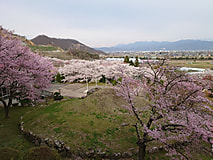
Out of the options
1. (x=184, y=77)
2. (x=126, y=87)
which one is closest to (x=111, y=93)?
(x=126, y=87)

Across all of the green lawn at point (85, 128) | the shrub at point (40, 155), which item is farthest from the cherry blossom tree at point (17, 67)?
the shrub at point (40, 155)

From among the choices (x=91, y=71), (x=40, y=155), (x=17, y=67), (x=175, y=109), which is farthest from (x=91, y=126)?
(x=91, y=71)

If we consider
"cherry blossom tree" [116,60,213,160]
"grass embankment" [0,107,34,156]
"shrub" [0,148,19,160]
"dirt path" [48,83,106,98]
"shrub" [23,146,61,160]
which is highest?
"cherry blossom tree" [116,60,213,160]

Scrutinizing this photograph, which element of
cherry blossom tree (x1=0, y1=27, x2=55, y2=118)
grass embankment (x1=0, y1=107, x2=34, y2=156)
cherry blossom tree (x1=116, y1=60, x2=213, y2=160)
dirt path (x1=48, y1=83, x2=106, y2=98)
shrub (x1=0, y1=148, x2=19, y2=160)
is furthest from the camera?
dirt path (x1=48, y1=83, x2=106, y2=98)

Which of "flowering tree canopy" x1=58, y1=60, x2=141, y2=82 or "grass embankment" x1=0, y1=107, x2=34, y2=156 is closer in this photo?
"grass embankment" x1=0, y1=107, x2=34, y2=156

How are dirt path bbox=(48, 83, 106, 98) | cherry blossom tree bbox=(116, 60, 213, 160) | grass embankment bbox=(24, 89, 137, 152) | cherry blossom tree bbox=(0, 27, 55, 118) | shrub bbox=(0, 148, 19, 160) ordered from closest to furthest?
cherry blossom tree bbox=(116, 60, 213, 160) < shrub bbox=(0, 148, 19, 160) < grass embankment bbox=(24, 89, 137, 152) < cherry blossom tree bbox=(0, 27, 55, 118) < dirt path bbox=(48, 83, 106, 98)

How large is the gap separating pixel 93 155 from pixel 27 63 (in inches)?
311

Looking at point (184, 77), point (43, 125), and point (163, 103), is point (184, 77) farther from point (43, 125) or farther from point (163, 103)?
point (43, 125)

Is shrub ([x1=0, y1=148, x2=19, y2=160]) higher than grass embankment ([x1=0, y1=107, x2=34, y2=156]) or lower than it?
higher

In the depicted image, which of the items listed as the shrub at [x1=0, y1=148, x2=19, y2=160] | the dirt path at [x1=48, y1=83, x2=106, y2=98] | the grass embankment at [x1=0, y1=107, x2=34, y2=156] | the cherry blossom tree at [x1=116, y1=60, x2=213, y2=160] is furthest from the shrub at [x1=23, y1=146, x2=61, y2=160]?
the dirt path at [x1=48, y1=83, x2=106, y2=98]

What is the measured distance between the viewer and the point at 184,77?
5152 mm

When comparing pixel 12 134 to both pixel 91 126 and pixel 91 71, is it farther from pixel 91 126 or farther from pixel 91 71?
pixel 91 71

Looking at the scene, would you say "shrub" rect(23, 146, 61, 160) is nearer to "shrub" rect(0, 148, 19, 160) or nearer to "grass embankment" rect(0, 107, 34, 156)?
"shrub" rect(0, 148, 19, 160)

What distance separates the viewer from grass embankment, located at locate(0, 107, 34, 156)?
24.8 ft
